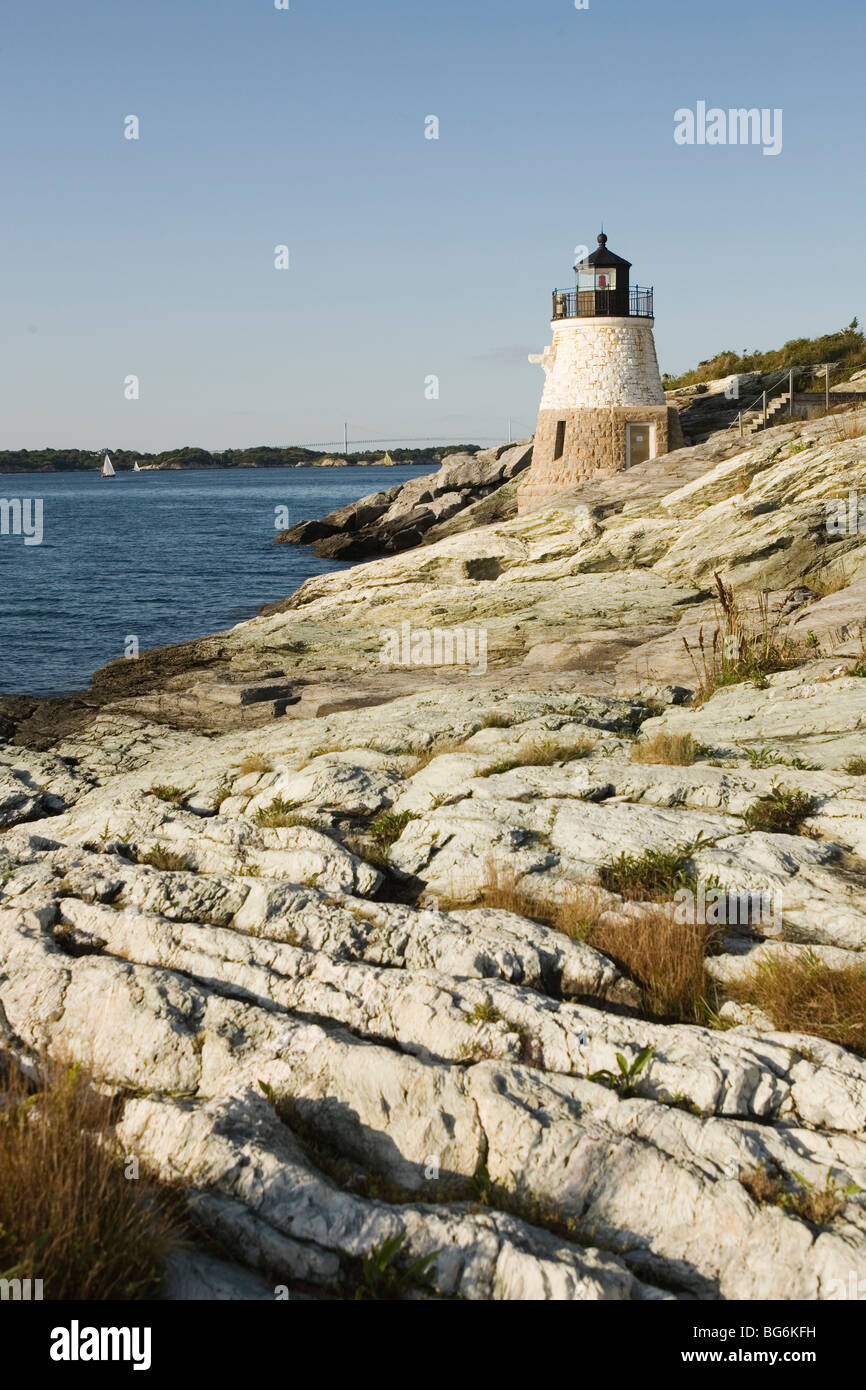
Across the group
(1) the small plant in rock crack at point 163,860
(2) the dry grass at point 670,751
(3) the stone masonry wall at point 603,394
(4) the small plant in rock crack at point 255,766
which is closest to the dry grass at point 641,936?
(1) the small plant in rock crack at point 163,860

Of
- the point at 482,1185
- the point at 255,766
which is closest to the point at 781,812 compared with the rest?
the point at 482,1185

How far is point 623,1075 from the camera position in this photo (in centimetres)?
605

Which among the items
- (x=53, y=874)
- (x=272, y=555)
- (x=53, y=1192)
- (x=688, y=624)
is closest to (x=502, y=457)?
(x=272, y=555)

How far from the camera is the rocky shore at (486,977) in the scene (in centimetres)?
510

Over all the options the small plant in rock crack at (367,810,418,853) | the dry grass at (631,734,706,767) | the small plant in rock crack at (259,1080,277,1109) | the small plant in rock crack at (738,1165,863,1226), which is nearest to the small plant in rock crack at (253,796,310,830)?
the small plant in rock crack at (367,810,418,853)

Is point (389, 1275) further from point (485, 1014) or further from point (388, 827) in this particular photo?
point (388, 827)

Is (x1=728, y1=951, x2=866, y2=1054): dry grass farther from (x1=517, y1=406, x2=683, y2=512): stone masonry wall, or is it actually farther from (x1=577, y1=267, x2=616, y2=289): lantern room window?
(x1=577, y1=267, x2=616, y2=289): lantern room window

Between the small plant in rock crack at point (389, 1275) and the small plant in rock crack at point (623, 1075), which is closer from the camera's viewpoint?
the small plant in rock crack at point (389, 1275)

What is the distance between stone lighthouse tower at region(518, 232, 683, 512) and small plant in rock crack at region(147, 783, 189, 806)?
33.6 m

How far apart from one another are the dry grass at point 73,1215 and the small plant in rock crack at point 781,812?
600 centimetres

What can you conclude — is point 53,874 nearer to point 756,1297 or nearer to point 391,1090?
point 391,1090

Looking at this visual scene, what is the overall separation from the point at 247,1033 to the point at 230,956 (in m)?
1.00

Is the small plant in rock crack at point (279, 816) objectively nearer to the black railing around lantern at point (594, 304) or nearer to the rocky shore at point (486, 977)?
the rocky shore at point (486, 977)

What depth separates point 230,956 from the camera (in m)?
7.58
